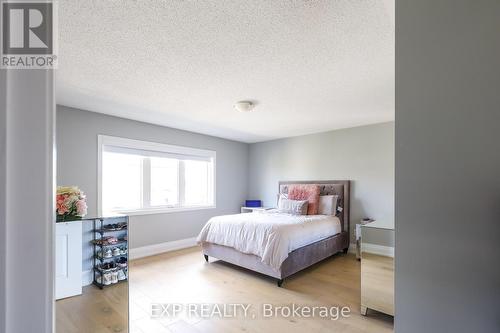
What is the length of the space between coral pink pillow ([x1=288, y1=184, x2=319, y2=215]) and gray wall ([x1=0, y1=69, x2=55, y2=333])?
4.27m

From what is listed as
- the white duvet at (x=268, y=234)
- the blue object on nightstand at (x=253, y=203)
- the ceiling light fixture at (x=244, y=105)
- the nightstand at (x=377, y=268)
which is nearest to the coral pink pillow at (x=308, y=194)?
the white duvet at (x=268, y=234)

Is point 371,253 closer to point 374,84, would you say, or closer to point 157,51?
point 374,84

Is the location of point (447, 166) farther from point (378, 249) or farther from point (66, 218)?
point (66, 218)

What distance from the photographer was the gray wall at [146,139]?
3.46 meters

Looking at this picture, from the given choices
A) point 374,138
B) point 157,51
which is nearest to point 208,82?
point 157,51

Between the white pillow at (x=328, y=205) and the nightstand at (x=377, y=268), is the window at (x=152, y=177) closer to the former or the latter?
the white pillow at (x=328, y=205)

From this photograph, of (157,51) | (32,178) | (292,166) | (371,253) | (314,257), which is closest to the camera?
(32,178)

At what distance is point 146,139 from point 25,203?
4.21 metres

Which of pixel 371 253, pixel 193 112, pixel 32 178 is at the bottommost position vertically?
Answer: pixel 371 253

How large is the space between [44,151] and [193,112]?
341cm

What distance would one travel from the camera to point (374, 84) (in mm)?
2656

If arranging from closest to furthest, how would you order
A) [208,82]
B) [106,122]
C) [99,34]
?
[99,34], [208,82], [106,122]

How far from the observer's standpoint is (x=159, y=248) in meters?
4.42

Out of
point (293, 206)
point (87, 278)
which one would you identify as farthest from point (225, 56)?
point (293, 206)
